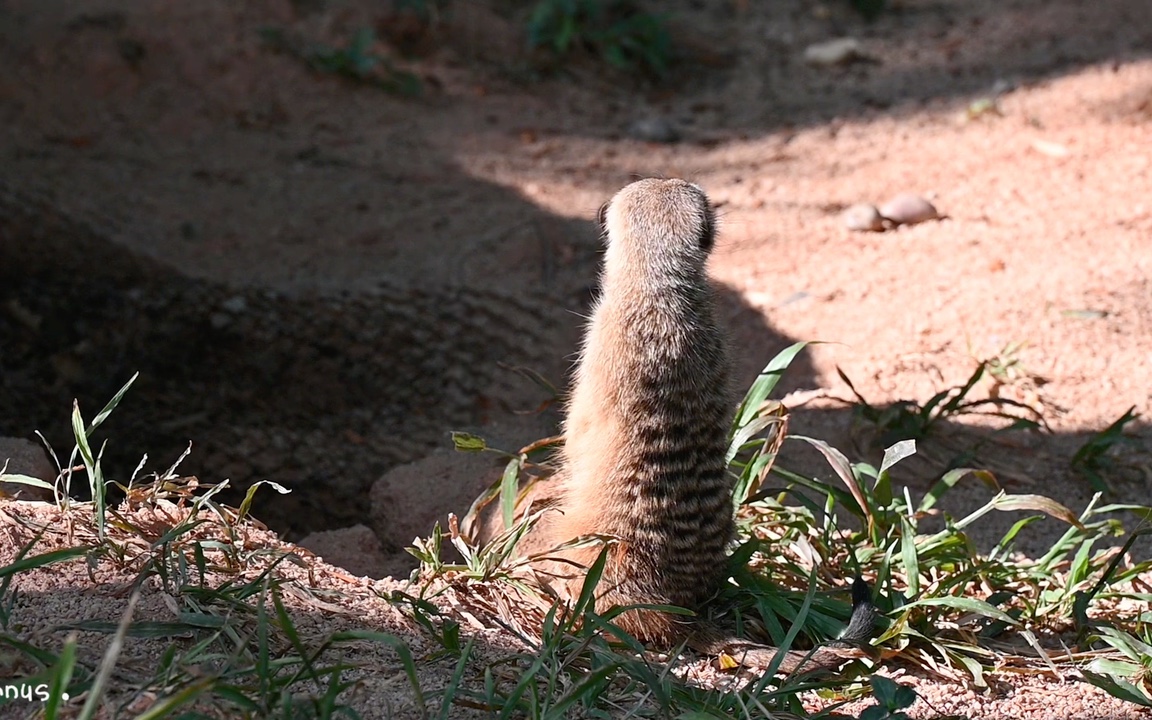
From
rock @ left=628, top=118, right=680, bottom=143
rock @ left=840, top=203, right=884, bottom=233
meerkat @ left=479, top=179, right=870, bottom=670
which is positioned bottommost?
meerkat @ left=479, top=179, right=870, bottom=670

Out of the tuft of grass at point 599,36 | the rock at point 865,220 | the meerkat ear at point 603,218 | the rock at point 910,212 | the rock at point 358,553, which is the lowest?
the rock at point 358,553

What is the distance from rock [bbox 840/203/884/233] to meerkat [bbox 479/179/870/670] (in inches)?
92.1

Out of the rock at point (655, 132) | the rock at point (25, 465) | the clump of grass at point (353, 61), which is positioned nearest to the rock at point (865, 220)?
the rock at point (655, 132)

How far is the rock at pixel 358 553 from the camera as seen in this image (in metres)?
2.82

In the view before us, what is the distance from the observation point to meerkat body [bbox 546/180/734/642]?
7.43 ft

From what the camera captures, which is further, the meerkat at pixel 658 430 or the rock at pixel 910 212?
the rock at pixel 910 212

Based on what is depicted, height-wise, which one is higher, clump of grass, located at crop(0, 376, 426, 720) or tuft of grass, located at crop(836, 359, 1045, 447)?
tuft of grass, located at crop(836, 359, 1045, 447)

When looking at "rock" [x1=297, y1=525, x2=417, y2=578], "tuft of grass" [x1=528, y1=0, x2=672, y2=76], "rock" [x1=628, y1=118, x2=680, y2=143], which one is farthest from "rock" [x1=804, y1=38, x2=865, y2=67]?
"rock" [x1=297, y1=525, x2=417, y2=578]

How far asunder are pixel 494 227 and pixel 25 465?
253 cm

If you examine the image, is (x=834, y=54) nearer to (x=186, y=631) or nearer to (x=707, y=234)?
(x=707, y=234)

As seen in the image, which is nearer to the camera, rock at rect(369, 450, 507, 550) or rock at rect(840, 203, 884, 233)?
rock at rect(369, 450, 507, 550)

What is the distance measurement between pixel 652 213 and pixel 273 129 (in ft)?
11.9

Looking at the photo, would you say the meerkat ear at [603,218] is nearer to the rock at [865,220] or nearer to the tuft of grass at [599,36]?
the rock at [865,220]

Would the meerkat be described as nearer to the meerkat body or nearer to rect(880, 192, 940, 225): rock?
the meerkat body
